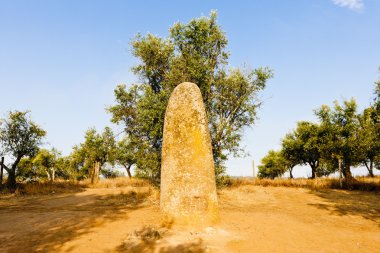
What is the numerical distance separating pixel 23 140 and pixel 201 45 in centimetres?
1889

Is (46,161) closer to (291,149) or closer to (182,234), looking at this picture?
(291,149)

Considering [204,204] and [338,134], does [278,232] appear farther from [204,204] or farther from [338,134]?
[338,134]

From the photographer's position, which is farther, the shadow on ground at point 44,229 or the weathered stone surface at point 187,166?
the weathered stone surface at point 187,166

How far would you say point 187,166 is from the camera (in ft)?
29.8

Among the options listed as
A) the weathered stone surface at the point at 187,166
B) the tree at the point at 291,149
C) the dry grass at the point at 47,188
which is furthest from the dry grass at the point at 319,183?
the weathered stone surface at the point at 187,166

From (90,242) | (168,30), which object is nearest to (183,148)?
(90,242)

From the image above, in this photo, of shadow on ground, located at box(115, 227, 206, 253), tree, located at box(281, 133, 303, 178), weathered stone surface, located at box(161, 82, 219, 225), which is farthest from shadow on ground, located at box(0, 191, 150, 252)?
tree, located at box(281, 133, 303, 178)

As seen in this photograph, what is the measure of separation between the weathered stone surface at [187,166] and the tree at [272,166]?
150 feet

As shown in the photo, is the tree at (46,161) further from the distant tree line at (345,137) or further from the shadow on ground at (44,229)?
the distant tree line at (345,137)

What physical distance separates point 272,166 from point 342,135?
3073cm

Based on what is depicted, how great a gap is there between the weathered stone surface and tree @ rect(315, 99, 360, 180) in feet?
73.9

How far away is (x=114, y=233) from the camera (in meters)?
9.07

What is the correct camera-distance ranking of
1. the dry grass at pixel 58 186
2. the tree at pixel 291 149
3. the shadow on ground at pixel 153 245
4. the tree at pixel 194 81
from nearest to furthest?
the shadow on ground at pixel 153 245 < the tree at pixel 194 81 < the dry grass at pixel 58 186 < the tree at pixel 291 149

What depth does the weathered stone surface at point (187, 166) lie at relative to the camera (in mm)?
8875
